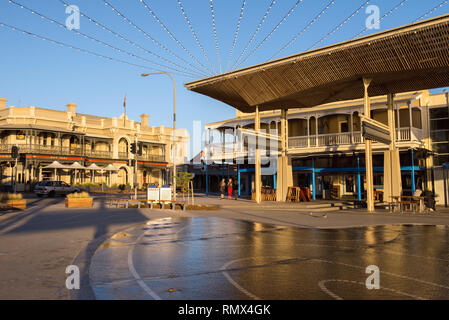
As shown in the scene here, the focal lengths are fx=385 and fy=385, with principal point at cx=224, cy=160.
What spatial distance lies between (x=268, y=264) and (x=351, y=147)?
21.3 meters

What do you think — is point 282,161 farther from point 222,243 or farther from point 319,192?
point 222,243

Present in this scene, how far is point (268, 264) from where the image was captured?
788 cm

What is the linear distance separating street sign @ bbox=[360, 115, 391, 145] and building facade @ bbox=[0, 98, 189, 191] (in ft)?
79.5

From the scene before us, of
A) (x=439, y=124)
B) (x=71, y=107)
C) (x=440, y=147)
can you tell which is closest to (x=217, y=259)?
(x=440, y=147)

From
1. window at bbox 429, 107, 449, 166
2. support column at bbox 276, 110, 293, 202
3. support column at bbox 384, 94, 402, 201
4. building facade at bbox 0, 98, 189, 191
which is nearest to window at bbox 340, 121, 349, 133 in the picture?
window at bbox 429, 107, 449, 166

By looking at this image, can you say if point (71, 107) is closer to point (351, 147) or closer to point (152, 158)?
point (152, 158)

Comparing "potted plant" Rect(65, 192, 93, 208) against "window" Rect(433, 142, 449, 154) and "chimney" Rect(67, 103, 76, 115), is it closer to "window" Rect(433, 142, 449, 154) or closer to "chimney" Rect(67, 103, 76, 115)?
"window" Rect(433, 142, 449, 154)

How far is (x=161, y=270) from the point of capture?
7281 millimetres

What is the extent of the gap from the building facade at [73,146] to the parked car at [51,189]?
6.24 m

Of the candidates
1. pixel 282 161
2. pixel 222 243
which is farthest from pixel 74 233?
pixel 282 161

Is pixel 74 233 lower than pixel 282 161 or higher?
lower

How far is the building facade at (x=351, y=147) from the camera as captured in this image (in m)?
27.2
